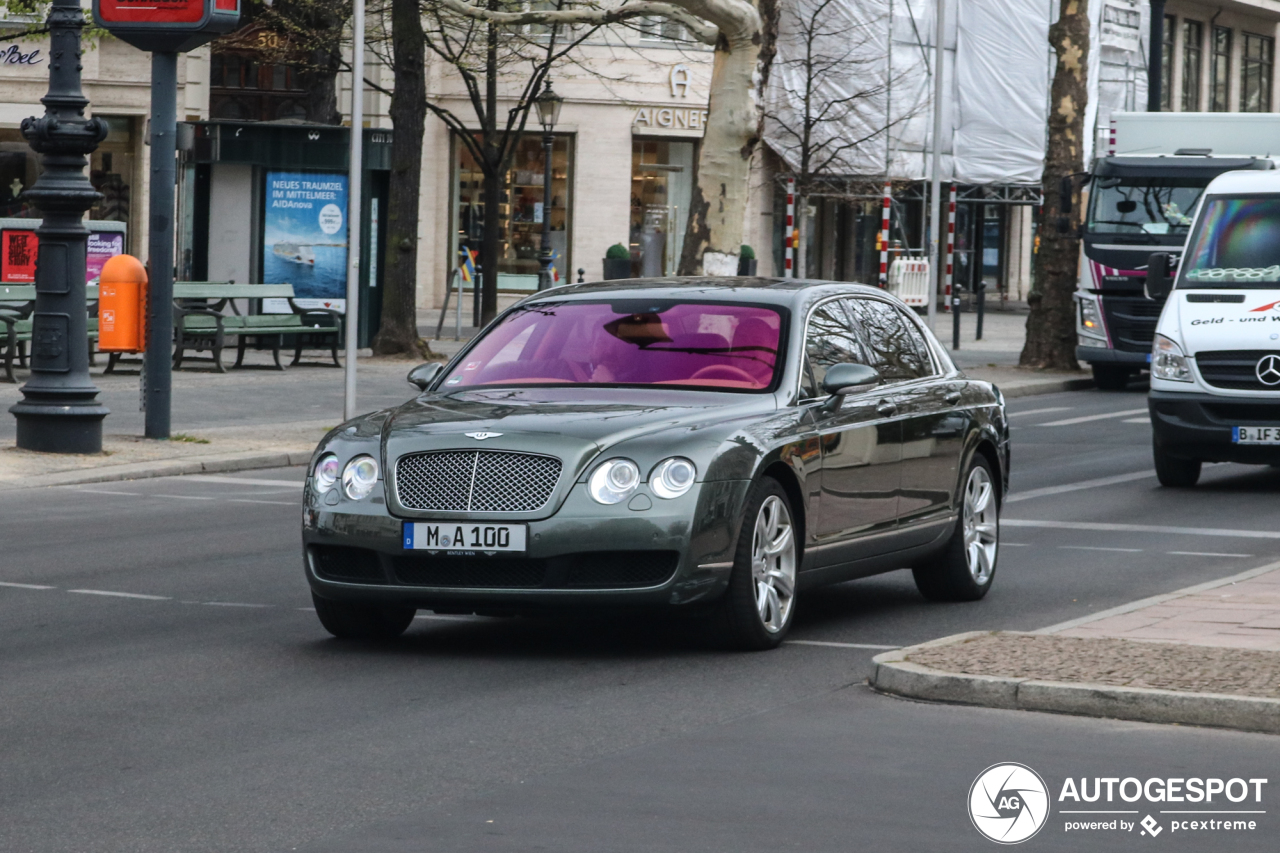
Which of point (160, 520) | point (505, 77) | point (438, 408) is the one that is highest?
point (505, 77)

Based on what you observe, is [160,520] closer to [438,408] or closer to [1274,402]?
[438,408]

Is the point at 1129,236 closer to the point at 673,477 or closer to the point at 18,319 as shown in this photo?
the point at 18,319

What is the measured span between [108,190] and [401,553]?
3360 centimetres

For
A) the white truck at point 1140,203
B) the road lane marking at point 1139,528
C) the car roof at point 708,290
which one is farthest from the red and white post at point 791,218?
the car roof at point 708,290

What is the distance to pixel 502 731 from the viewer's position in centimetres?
691

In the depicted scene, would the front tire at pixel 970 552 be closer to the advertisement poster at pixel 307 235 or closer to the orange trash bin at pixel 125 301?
the orange trash bin at pixel 125 301

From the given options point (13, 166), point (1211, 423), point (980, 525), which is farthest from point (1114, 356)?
point (13, 166)

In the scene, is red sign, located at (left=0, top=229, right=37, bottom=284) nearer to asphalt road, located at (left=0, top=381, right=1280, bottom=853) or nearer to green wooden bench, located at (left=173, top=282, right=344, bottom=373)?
green wooden bench, located at (left=173, top=282, right=344, bottom=373)

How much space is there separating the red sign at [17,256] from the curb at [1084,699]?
20297mm

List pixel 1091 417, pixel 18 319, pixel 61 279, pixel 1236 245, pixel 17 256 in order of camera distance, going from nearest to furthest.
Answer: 1. pixel 1236 245
2. pixel 61 279
3. pixel 18 319
4. pixel 1091 417
5. pixel 17 256

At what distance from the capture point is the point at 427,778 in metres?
6.21

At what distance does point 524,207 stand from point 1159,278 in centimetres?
3116

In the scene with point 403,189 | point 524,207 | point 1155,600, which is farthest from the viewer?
point 524,207

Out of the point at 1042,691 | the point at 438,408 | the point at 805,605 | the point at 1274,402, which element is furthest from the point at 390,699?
the point at 1274,402
